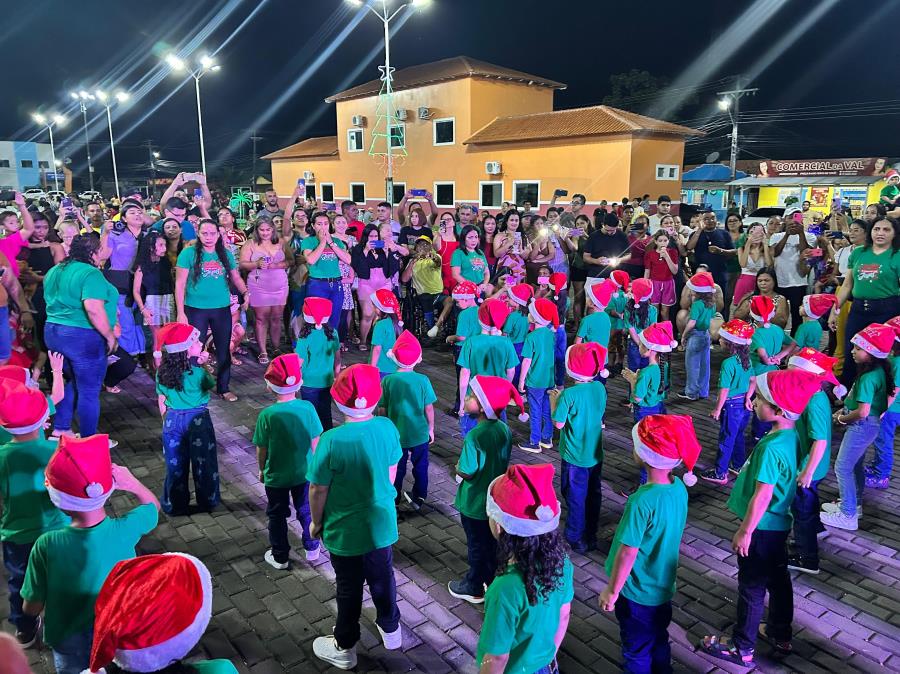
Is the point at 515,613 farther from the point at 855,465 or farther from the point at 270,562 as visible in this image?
the point at 855,465

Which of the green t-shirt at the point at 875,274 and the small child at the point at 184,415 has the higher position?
the green t-shirt at the point at 875,274

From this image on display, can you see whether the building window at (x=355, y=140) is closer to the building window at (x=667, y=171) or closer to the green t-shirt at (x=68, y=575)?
the building window at (x=667, y=171)

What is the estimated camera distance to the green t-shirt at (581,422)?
4.57 meters

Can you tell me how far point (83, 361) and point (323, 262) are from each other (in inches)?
140

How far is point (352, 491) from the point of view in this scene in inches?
134

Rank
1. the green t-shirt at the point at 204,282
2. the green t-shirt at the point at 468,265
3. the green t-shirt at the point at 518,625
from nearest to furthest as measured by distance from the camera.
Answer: the green t-shirt at the point at 518,625
the green t-shirt at the point at 204,282
the green t-shirt at the point at 468,265

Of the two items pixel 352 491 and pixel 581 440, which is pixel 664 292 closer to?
pixel 581 440

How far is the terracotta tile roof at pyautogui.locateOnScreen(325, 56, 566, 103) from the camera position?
1114 inches

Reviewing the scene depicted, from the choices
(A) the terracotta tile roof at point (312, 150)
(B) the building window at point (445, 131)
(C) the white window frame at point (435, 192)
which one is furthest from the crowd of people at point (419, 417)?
(A) the terracotta tile roof at point (312, 150)

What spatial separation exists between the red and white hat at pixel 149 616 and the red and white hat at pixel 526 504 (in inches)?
45.6

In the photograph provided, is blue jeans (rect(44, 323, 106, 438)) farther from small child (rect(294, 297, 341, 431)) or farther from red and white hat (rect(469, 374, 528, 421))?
red and white hat (rect(469, 374, 528, 421))

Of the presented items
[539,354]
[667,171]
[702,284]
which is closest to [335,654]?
[539,354]

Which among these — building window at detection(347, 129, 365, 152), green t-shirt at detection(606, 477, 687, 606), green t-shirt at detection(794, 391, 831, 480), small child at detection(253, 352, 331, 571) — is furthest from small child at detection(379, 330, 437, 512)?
building window at detection(347, 129, 365, 152)

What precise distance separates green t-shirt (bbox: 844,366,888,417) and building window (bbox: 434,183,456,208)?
2572 cm
